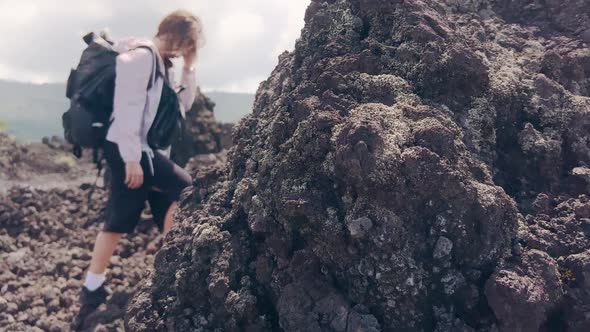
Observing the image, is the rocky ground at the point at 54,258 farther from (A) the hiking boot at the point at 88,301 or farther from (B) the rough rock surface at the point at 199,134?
(B) the rough rock surface at the point at 199,134

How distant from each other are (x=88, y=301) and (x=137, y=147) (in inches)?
69.8

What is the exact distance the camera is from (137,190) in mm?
5594

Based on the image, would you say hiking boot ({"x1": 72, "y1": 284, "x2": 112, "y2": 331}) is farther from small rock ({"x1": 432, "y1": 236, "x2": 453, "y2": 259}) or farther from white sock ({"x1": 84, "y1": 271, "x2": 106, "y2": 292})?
small rock ({"x1": 432, "y1": 236, "x2": 453, "y2": 259})

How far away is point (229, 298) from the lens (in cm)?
378

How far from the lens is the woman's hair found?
5379 millimetres

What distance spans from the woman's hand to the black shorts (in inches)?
9.5

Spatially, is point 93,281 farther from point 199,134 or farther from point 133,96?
point 199,134

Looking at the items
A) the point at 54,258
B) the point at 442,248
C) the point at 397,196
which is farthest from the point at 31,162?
the point at 442,248

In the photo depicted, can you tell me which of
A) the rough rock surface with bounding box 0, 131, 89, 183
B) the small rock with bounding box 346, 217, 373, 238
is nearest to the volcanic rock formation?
the small rock with bounding box 346, 217, 373, 238

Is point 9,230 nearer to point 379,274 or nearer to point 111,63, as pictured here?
point 111,63

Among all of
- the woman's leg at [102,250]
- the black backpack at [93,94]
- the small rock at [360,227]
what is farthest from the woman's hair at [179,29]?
the small rock at [360,227]

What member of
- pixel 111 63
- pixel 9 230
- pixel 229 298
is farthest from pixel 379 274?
pixel 9 230

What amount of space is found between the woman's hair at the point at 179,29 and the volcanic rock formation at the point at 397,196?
119 centimetres

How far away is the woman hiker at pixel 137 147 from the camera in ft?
16.5
